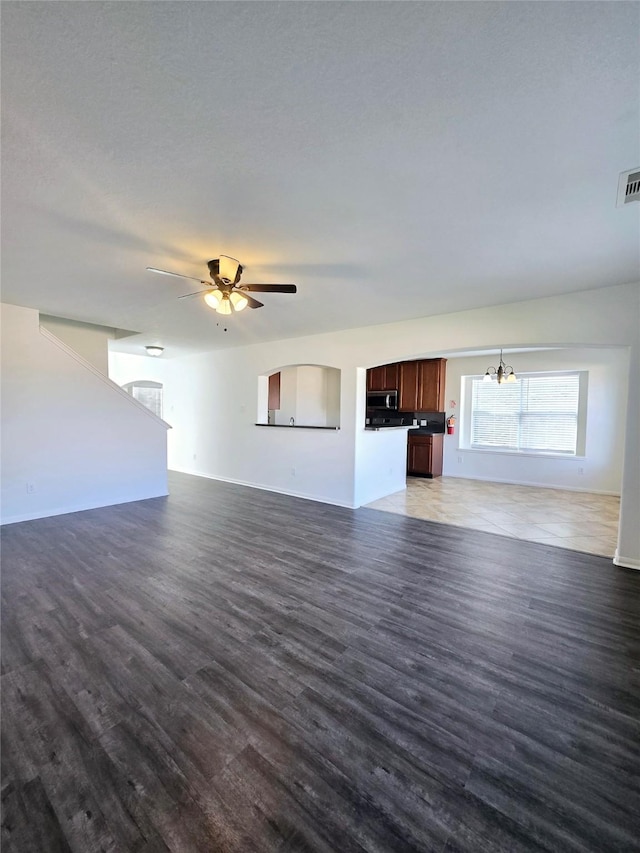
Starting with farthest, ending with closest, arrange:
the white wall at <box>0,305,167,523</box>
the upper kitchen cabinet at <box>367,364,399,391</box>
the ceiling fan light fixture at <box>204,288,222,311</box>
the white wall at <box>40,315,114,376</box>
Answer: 1. the upper kitchen cabinet at <box>367,364,399,391</box>
2. the white wall at <box>40,315,114,376</box>
3. the white wall at <box>0,305,167,523</box>
4. the ceiling fan light fixture at <box>204,288,222,311</box>

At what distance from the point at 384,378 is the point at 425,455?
6.56 feet

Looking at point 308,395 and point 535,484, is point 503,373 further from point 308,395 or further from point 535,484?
point 308,395

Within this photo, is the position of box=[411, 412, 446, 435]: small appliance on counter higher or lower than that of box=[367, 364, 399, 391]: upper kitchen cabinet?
lower

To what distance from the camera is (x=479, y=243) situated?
2395mm

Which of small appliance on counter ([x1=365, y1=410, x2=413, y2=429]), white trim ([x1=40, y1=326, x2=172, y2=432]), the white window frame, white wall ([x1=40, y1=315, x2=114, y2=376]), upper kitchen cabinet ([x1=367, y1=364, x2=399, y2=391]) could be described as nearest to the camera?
white trim ([x1=40, y1=326, x2=172, y2=432])

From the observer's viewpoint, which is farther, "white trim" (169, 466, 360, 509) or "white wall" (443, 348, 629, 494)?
"white wall" (443, 348, 629, 494)

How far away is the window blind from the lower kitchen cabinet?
0.79 metres

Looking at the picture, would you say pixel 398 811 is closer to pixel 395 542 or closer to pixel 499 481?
pixel 395 542

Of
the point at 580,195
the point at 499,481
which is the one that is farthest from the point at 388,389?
the point at 580,195

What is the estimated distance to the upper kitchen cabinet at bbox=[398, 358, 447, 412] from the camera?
7.31 metres

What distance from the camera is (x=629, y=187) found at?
177 cm

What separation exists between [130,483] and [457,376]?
6697 millimetres

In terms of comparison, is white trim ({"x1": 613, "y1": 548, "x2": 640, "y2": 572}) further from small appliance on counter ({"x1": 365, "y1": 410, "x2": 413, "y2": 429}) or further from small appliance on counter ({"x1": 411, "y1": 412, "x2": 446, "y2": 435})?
small appliance on counter ({"x1": 365, "y1": 410, "x2": 413, "y2": 429})

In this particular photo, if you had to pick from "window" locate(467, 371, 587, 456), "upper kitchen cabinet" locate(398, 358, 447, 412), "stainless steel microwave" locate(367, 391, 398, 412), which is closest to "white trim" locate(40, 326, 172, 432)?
"stainless steel microwave" locate(367, 391, 398, 412)
